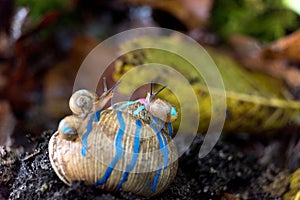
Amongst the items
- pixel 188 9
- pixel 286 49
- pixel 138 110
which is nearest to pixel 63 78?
pixel 188 9

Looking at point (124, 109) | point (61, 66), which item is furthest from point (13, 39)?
point (124, 109)

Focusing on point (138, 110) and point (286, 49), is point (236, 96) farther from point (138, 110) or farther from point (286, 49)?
point (138, 110)

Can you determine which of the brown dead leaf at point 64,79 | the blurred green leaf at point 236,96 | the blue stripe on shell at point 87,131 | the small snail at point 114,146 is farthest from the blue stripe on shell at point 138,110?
the brown dead leaf at point 64,79

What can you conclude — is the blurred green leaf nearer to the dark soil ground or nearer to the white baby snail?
the dark soil ground

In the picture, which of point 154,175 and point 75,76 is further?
point 75,76

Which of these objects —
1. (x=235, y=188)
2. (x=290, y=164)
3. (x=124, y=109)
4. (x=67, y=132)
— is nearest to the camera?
(x=67, y=132)

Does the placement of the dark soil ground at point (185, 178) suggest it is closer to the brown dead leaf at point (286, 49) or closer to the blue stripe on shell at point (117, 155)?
the blue stripe on shell at point (117, 155)

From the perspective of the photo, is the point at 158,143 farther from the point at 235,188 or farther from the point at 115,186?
the point at 235,188
